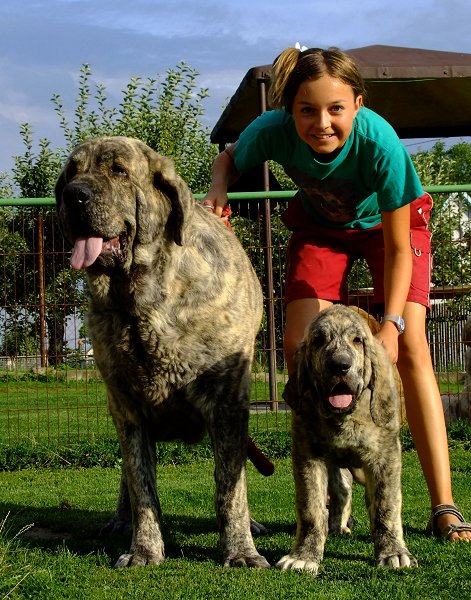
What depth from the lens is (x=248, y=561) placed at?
13.2 feet

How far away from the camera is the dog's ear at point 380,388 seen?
13.0 feet

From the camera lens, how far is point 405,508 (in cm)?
540

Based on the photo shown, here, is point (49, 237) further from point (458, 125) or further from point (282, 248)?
point (458, 125)

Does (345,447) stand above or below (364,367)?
below

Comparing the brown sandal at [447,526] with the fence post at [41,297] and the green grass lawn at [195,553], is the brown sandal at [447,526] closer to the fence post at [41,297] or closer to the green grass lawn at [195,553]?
the green grass lawn at [195,553]

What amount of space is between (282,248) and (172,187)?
423 centimetres

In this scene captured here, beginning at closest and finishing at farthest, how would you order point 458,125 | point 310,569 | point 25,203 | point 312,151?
point 310,569
point 312,151
point 25,203
point 458,125

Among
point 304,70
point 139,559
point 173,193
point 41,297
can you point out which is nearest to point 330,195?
point 304,70

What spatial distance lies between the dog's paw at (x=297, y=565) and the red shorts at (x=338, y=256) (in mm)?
1525

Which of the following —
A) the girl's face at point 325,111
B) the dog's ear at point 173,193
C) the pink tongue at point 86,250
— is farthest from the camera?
the girl's face at point 325,111

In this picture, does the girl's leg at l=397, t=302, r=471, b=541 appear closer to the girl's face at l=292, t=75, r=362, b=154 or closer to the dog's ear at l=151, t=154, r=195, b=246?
the girl's face at l=292, t=75, r=362, b=154

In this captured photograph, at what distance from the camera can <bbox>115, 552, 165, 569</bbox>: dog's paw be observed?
13.4ft

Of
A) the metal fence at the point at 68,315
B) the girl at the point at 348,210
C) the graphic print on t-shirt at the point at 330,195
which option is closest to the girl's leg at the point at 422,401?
the girl at the point at 348,210

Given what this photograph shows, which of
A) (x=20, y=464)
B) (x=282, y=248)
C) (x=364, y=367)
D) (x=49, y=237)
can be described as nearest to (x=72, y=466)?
(x=20, y=464)
